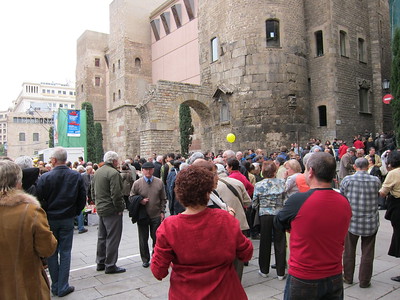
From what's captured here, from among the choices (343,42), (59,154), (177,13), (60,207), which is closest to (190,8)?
(177,13)

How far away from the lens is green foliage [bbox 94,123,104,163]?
3671 centimetres

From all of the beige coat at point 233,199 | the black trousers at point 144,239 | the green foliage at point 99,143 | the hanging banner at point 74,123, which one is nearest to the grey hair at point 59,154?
the black trousers at point 144,239

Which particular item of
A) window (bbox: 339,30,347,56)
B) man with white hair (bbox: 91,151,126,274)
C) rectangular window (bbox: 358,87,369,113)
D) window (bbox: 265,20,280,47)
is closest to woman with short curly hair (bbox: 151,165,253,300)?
man with white hair (bbox: 91,151,126,274)

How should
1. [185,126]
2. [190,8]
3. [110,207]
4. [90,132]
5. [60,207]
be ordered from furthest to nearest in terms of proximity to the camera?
[90,132] → [190,8] → [185,126] → [110,207] → [60,207]

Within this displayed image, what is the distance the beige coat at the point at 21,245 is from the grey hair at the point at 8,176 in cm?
5

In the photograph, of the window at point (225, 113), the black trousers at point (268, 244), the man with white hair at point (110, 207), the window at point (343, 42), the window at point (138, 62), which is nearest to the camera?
the black trousers at point (268, 244)

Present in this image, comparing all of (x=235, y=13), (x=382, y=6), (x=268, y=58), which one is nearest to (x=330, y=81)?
(x=268, y=58)

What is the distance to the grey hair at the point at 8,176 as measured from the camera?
2.63 metres

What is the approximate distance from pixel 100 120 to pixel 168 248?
39468 millimetres

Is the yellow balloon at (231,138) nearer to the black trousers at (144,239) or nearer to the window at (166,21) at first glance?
the black trousers at (144,239)

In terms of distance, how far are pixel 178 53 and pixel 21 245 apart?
86.6ft

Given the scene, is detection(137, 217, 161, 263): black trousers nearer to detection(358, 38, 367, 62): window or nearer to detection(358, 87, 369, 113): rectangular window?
detection(358, 87, 369, 113): rectangular window

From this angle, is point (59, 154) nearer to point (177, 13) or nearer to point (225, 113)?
point (225, 113)

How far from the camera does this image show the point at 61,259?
15.2 ft
